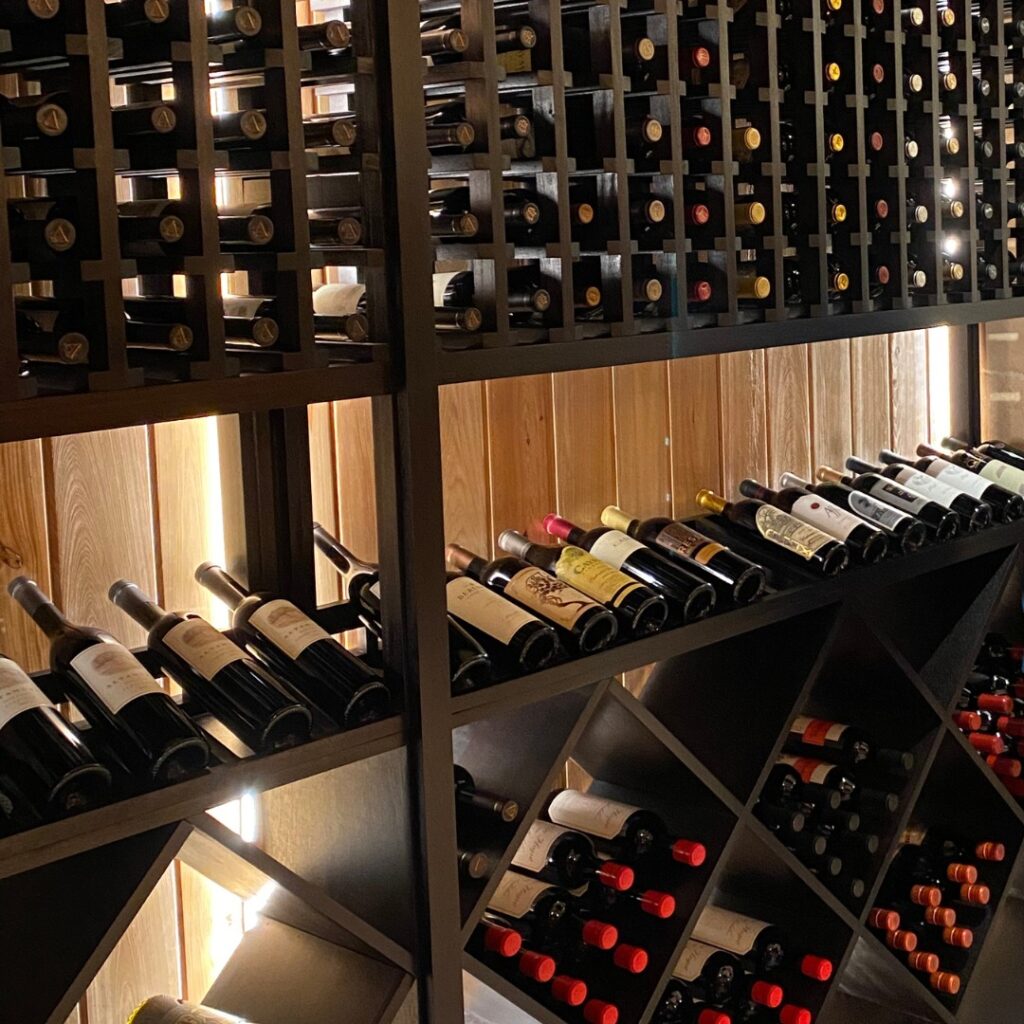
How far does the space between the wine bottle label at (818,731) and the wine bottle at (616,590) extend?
25.1 inches

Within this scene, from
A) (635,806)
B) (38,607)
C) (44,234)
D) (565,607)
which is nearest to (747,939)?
(635,806)

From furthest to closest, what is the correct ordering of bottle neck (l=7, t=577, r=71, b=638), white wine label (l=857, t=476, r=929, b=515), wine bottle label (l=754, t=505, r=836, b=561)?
white wine label (l=857, t=476, r=929, b=515), wine bottle label (l=754, t=505, r=836, b=561), bottle neck (l=7, t=577, r=71, b=638)

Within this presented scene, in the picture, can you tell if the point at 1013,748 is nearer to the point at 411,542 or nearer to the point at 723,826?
the point at 723,826

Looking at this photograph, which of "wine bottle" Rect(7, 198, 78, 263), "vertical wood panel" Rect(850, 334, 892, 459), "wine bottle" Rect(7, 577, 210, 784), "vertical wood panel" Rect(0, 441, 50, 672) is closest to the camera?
"wine bottle" Rect(7, 198, 78, 263)

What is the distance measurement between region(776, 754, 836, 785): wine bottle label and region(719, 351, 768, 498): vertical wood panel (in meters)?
0.46

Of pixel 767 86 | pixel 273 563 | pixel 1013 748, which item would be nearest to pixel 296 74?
pixel 273 563

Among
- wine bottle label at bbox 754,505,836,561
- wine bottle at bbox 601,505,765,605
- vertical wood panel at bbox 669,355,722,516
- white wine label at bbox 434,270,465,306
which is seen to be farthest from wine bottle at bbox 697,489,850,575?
white wine label at bbox 434,270,465,306

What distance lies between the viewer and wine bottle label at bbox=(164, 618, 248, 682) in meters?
1.31

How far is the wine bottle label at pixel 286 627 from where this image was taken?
1.39 m

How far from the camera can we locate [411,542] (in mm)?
1395

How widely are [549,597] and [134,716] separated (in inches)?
21.4

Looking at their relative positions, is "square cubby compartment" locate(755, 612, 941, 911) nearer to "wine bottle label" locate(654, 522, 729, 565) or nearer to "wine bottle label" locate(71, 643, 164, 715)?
"wine bottle label" locate(654, 522, 729, 565)

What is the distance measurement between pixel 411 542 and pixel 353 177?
14.1 inches

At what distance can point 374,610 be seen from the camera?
1567 millimetres
